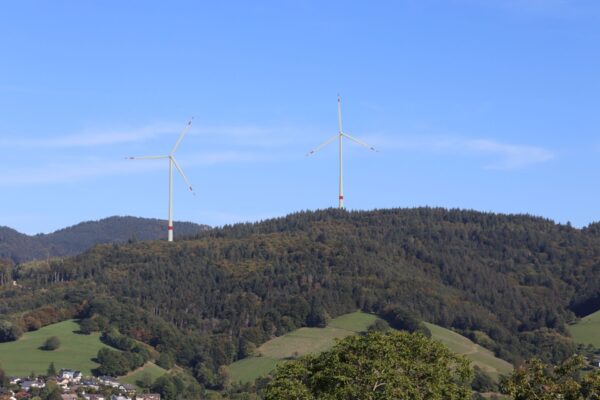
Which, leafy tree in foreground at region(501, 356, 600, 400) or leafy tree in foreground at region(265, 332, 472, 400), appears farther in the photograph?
leafy tree in foreground at region(265, 332, 472, 400)

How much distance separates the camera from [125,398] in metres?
199

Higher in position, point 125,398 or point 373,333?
point 373,333

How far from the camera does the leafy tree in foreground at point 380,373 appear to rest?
259ft

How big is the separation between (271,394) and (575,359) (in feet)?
77.1

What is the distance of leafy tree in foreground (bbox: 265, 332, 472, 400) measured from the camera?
79062 millimetres

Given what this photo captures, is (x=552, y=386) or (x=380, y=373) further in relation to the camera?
(x=380, y=373)

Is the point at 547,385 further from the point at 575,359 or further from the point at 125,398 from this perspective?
the point at 125,398

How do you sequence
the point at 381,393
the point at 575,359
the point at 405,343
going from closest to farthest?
the point at 575,359 < the point at 381,393 < the point at 405,343

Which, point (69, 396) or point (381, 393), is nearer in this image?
point (381, 393)

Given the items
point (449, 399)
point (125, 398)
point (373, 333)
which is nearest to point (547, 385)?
point (449, 399)

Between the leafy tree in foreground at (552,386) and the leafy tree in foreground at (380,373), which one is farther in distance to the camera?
the leafy tree in foreground at (380,373)

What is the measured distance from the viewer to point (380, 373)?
263ft

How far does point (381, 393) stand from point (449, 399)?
5.36 metres

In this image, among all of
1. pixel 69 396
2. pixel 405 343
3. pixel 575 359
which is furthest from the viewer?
pixel 69 396
